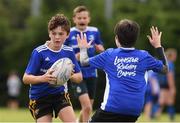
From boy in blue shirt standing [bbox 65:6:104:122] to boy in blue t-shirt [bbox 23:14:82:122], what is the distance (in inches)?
108

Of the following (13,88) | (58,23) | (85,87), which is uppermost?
(58,23)

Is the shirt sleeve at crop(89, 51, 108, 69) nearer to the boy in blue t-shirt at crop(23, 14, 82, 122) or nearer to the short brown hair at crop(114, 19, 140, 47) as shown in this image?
the short brown hair at crop(114, 19, 140, 47)

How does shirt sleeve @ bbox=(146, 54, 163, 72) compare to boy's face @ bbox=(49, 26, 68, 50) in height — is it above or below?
below

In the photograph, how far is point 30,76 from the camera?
31.6ft

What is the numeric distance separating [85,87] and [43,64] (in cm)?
326

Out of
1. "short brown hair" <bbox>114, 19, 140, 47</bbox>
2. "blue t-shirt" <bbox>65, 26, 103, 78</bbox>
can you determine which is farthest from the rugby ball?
"blue t-shirt" <bbox>65, 26, 103, 78</bbox>

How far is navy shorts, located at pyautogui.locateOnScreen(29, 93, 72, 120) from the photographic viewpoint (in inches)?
391

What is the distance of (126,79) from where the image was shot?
8820 mm

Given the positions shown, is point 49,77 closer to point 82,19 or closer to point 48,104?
point 48,104

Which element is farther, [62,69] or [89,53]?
[89,53]

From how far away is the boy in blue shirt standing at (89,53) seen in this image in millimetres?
12875

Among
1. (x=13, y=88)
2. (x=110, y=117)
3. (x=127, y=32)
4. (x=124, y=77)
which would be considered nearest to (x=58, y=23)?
(x=127, y=32)

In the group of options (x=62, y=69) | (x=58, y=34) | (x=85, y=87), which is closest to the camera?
(x=62, y=69)

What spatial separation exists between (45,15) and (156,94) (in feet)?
46.9
